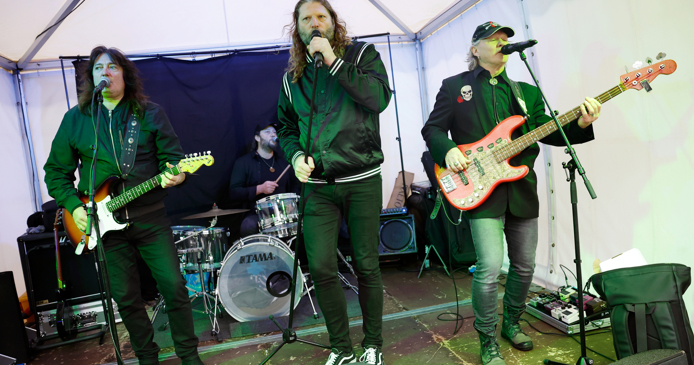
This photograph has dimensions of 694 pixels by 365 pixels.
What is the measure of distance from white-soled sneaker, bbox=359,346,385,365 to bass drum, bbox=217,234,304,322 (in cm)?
137

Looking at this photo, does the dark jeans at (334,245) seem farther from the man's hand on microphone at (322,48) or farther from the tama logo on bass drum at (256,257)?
the tama logo on bass drum at (256,257)

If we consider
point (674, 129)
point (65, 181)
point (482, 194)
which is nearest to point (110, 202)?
point (65, 181)

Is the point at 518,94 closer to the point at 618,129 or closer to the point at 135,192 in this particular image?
the point at 618,129

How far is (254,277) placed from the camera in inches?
142

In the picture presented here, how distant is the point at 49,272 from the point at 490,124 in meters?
4.18

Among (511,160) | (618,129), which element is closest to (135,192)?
(511,160)

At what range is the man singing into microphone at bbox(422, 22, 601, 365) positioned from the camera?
2.48 meters

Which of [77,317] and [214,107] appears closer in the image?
[77,317]

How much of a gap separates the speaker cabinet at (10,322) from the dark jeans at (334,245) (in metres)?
2.55

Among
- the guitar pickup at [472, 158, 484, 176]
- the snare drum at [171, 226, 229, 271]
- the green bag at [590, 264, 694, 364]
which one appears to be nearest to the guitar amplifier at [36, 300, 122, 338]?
the snare drum at [171, 226, 229, 271]

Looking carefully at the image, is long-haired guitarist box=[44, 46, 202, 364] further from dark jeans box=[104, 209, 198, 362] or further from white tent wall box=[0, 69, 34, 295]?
white tent wall box=[0, 69, 34, 295]

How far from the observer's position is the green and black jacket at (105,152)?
271 centimetres

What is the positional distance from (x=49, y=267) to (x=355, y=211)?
3380 mm

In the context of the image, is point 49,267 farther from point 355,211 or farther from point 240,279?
point 355,211
